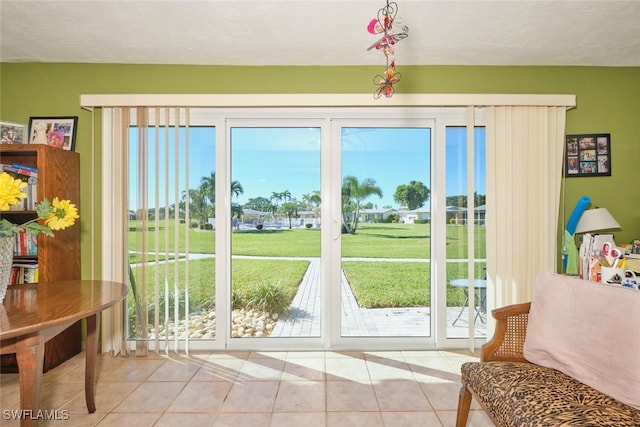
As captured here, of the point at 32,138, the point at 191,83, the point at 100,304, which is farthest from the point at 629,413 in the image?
the point at 32,138

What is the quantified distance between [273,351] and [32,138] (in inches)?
A: 106

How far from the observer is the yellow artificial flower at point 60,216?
64.8 inches

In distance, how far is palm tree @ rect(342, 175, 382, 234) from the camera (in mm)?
2943

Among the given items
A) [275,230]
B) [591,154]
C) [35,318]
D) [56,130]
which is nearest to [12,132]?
[56,130]

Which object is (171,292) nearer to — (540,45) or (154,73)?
(154,73)

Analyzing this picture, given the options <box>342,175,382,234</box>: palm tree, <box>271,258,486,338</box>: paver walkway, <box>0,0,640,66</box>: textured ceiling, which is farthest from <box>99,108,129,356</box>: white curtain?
<box>342,175,382,234</box>: palm tree

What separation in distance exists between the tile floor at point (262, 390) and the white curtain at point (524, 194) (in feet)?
2.74

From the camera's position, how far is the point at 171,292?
2801 millimetres

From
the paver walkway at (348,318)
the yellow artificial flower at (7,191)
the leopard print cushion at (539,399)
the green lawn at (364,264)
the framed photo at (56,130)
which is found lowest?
the paver walkway at (348,318)

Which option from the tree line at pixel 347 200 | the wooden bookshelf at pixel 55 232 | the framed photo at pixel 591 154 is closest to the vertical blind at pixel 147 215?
the wooden bookshelf at pixel 55 232

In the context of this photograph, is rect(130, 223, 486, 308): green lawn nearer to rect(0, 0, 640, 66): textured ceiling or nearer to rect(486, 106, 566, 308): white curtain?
rect(486, 106, 566, 308): white curtain

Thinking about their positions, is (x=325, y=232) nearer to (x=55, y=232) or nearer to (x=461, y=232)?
(x=461, y=232)

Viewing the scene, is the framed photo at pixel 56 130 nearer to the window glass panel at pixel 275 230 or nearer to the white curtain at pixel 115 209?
the white curtain at pixel 115 209

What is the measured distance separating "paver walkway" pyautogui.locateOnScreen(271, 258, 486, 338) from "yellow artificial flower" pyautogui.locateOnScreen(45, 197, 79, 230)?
1.80m
